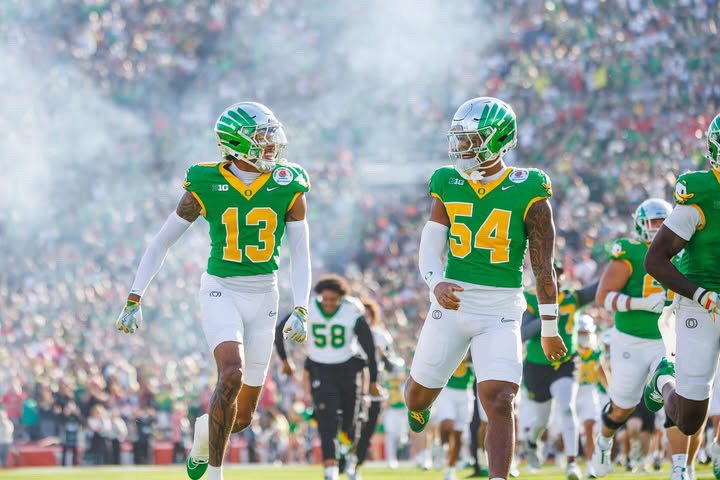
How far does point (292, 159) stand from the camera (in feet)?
92.4

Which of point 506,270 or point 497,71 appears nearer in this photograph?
point 506,270

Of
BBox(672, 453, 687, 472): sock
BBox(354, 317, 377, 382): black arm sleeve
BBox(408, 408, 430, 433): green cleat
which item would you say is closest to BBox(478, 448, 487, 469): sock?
BBox(354, 317, 377, 382): black arm sleeve

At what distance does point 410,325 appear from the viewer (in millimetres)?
21703

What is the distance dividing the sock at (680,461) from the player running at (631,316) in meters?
1.39

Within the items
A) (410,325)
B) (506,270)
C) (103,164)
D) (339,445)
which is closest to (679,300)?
(506,270)

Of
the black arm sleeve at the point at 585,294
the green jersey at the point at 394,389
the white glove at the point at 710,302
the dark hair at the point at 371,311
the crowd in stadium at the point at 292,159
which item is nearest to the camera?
the white glove at the point at 710,302

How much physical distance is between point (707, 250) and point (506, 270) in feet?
4.12

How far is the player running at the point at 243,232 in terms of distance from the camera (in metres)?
7.78

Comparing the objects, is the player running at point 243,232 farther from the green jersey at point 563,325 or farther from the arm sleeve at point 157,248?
the green jersey at point 563,325

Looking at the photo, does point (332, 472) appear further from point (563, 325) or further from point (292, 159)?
point (292, 159)

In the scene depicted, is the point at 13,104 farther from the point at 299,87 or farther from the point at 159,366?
the point at 159,366

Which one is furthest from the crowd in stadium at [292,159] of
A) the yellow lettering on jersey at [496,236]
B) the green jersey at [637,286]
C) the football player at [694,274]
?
the yellow lettering on jersey at [496,236]

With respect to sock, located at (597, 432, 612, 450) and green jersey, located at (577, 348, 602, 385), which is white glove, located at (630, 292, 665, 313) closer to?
sock, located at (597, 432, 612, 450)

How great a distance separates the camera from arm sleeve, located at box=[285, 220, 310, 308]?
7.97 m
